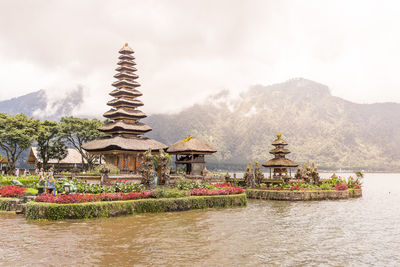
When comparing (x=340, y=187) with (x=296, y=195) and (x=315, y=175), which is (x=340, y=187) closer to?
(x=315, y=175)

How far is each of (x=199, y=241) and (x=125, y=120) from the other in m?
35.1

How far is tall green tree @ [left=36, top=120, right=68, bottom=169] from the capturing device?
56794mm

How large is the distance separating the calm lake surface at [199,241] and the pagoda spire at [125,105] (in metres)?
24.9

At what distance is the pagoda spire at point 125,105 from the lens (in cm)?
4641

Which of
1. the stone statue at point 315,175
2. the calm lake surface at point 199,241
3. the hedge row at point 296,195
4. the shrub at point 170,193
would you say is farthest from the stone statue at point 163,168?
the stone statue at point 315,175

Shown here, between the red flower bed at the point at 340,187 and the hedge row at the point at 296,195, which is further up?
the red flower bed at the point at 340,187

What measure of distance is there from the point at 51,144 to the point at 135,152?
83.9 ft

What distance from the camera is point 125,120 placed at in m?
48.1

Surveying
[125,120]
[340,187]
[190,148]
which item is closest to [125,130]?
[125,120]

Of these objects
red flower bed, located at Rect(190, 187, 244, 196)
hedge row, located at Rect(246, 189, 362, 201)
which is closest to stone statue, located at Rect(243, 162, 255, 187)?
hedge row, located at Rect(246, 189, 362, 201)

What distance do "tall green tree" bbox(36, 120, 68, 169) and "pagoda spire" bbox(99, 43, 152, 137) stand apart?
47.6 feet

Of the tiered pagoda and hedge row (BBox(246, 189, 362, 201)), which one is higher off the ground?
the tiered pagoda

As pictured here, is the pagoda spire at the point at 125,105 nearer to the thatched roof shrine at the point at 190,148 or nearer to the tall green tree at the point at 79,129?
the thatched roof shrine at the point at 190,148

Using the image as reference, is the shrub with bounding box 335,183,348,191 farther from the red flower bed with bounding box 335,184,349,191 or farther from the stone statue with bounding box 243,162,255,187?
the stone statue with bounding box 243,162,255,187
